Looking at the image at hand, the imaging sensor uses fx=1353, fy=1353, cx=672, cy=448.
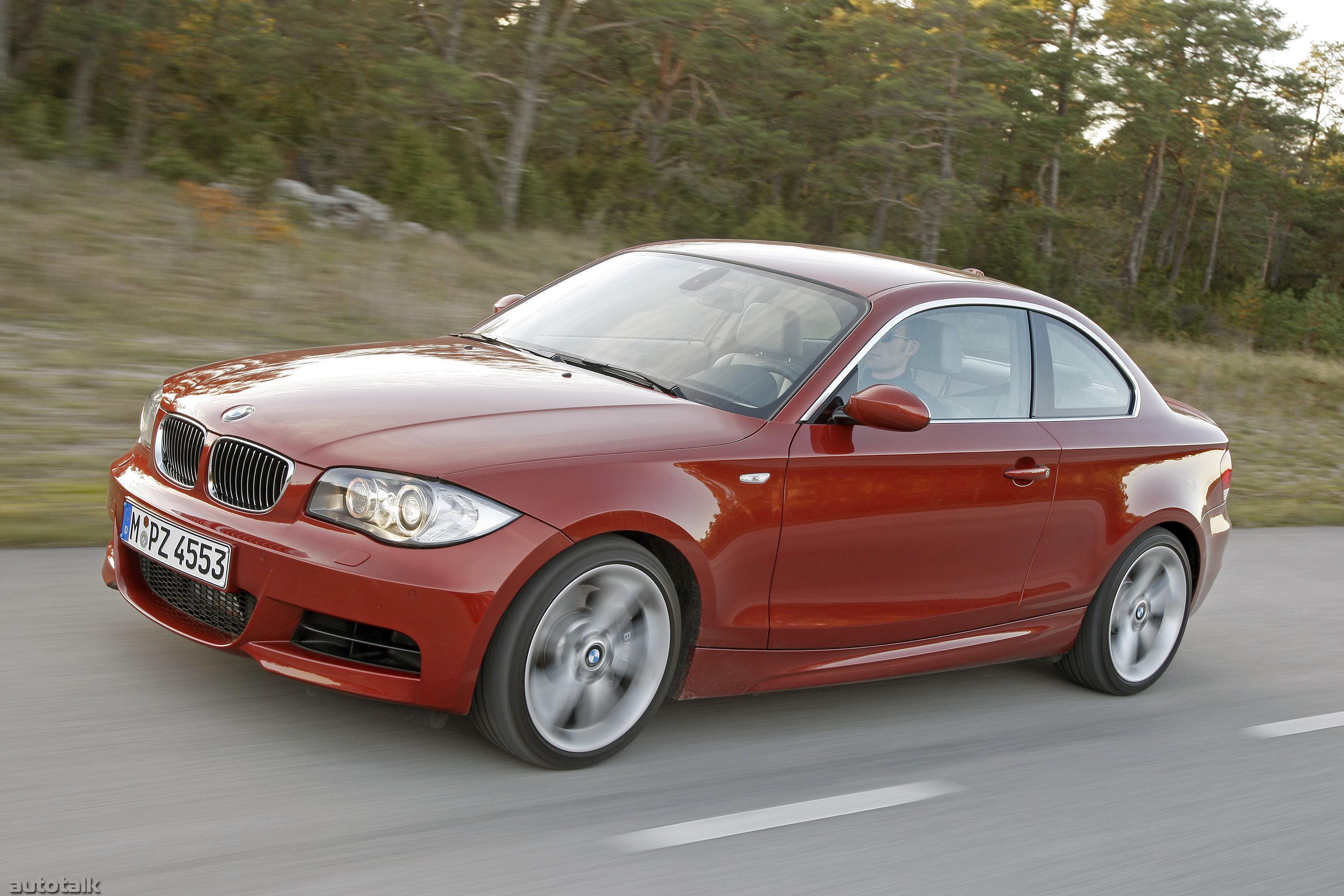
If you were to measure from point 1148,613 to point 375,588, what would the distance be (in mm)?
3436

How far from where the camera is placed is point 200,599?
149 inches

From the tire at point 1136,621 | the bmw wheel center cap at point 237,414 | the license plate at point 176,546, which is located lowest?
the tire at point 1136,621

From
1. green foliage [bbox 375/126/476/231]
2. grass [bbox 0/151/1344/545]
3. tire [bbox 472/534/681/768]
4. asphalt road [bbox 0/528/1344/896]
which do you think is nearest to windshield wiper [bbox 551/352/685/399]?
tire [bbox 472/534/681/768]

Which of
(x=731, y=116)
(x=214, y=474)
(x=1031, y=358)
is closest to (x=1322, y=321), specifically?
(x=731, y=116)

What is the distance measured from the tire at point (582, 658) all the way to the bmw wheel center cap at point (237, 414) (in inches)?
38.2

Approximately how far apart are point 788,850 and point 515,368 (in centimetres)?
178

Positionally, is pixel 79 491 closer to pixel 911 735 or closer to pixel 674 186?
pixel 911 735

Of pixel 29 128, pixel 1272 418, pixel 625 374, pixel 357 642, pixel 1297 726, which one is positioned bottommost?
pixel 1297 726

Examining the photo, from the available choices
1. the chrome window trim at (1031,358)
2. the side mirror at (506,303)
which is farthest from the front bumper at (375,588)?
the side mirror at (506,303)

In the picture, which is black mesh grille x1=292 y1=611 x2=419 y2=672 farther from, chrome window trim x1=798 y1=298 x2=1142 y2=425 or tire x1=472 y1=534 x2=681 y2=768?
chrome window trim x1=798 y1=298 x2=1142 y2=425

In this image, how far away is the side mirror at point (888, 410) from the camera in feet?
13.5

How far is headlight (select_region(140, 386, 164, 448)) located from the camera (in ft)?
13.7

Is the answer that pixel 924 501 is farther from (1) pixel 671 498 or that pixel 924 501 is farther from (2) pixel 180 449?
(2) pixel 180 449

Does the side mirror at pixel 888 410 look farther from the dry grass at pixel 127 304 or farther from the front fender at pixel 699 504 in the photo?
the dry grass at pixel 127 304
